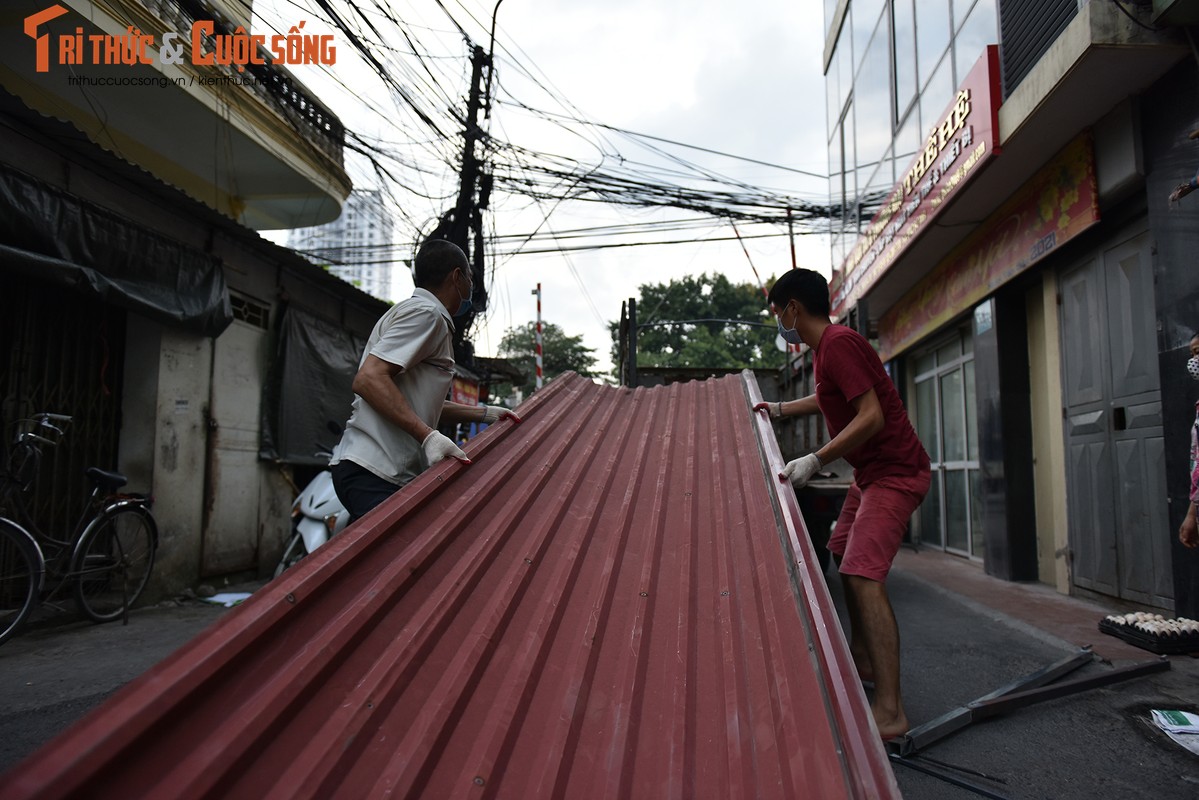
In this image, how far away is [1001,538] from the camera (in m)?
5.36

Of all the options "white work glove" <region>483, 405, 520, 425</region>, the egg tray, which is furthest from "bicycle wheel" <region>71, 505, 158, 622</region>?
the egg tray

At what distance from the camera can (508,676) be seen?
131cm

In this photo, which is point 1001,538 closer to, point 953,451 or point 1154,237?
point 953,451

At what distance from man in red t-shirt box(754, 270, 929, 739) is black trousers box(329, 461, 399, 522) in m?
1.27

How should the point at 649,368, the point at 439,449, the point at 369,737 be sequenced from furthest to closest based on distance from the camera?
the point at 649,368
the point at 439,449
the point at 369,737

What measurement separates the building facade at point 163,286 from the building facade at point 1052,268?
5.09 m

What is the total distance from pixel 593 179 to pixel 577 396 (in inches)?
254

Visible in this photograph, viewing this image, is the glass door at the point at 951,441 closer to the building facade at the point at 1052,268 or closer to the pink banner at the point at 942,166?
the building facade at the point at 1052,268

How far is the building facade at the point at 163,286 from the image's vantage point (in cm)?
378

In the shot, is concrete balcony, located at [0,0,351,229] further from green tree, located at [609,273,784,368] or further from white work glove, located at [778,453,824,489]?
green tree, located at [609,273,784,368]

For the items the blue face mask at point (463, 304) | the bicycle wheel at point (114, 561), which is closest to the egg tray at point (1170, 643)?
the blue face mask at point (463, 304)

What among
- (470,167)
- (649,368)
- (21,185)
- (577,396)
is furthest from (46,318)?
(649,368)

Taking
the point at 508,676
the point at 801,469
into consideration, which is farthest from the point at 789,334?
the point at 508,676

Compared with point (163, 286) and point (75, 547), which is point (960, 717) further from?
point (163, 286)
